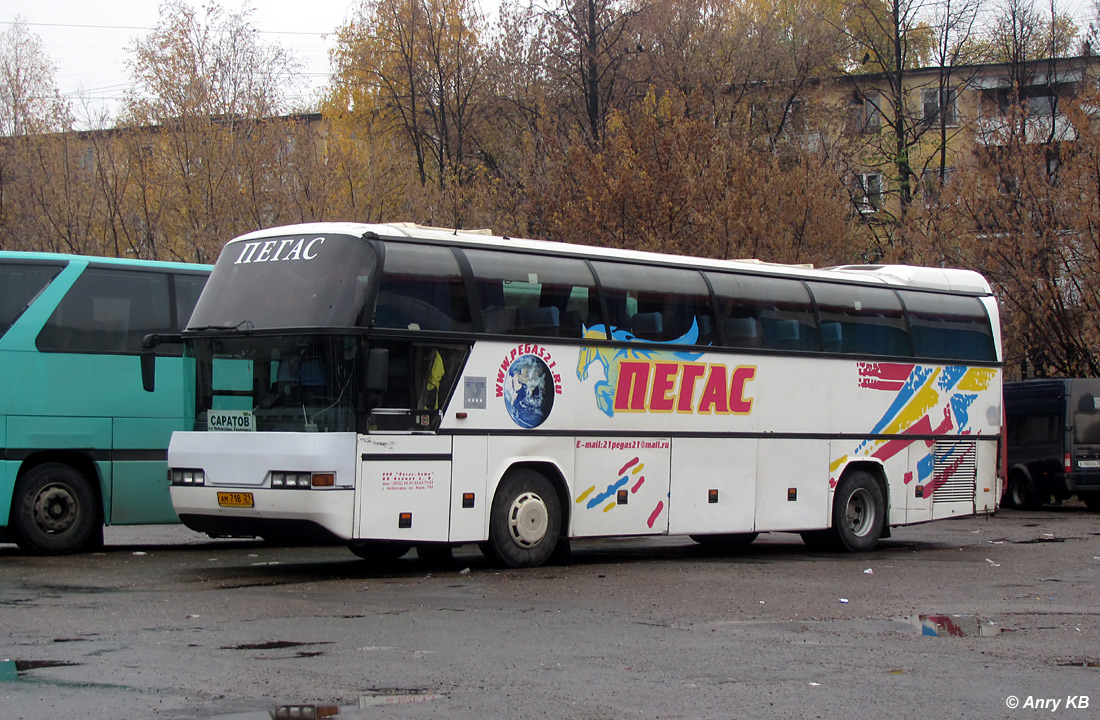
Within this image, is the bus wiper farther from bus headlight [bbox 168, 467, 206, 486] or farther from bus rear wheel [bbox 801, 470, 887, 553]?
bus rear wheel [bbox 801, 470, 887, 553]

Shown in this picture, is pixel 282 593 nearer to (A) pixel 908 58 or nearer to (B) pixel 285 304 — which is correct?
(B) pixel 285 304

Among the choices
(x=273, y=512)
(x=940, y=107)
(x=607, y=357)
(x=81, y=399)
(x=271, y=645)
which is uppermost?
(x=940, y=107)

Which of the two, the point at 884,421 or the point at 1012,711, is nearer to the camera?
the point at 1012,711

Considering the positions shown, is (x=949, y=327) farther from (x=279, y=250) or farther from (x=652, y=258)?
(x=279, y=250)

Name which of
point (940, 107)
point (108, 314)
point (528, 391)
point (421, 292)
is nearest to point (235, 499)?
point (421, 292)

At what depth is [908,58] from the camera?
46.2m

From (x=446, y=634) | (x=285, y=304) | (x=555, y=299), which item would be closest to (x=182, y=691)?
(x=446, y=634)

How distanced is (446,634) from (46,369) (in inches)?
307

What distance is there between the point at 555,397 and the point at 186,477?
3.94 meters

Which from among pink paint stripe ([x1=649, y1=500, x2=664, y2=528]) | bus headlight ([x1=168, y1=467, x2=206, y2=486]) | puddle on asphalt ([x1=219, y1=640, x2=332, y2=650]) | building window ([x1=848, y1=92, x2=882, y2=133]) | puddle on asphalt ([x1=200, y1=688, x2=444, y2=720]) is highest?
building window ([x1=848, y1=92, x2=882, y2=133])

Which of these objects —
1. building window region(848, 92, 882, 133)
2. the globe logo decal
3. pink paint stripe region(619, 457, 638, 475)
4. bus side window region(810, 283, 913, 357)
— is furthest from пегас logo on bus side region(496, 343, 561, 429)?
building window region(848, 92, 882, 133)

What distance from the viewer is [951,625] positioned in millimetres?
10617

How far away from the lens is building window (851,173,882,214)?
130 ft

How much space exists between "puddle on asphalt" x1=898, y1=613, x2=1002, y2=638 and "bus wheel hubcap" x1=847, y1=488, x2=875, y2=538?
7.03m
